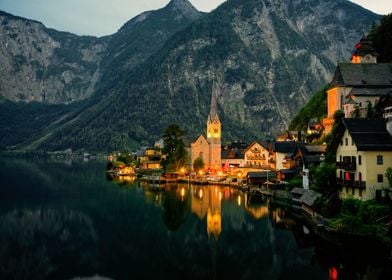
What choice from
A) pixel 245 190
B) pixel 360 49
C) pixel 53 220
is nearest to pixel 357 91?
pixel 360 49

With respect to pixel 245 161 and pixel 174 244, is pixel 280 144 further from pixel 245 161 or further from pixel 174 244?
pixel 174 244

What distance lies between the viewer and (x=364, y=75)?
9662 cm

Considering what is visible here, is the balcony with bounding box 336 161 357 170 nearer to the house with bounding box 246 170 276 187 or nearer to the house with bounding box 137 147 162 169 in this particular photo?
the house with bounding box 246 170 276 187

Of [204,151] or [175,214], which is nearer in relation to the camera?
[175,214]

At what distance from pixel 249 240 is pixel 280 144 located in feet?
203

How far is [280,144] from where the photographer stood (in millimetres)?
116375

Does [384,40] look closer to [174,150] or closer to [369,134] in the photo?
[174,150]

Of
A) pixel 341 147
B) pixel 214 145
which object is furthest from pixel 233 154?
pixel 341 147

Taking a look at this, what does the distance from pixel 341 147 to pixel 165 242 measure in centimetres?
2612

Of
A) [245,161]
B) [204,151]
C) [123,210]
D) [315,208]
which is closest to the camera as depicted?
[315,208]

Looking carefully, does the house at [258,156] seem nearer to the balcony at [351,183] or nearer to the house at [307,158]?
the house at [307,158]

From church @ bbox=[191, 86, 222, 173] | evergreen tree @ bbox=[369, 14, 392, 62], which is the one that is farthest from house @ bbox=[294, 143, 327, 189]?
church @ bbox=[191, 86, 222, 173]

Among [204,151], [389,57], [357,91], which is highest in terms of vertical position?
[389,57]

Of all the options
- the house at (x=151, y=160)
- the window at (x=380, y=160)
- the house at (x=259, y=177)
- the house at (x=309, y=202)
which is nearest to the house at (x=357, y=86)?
the house at (x=259, y=177)
